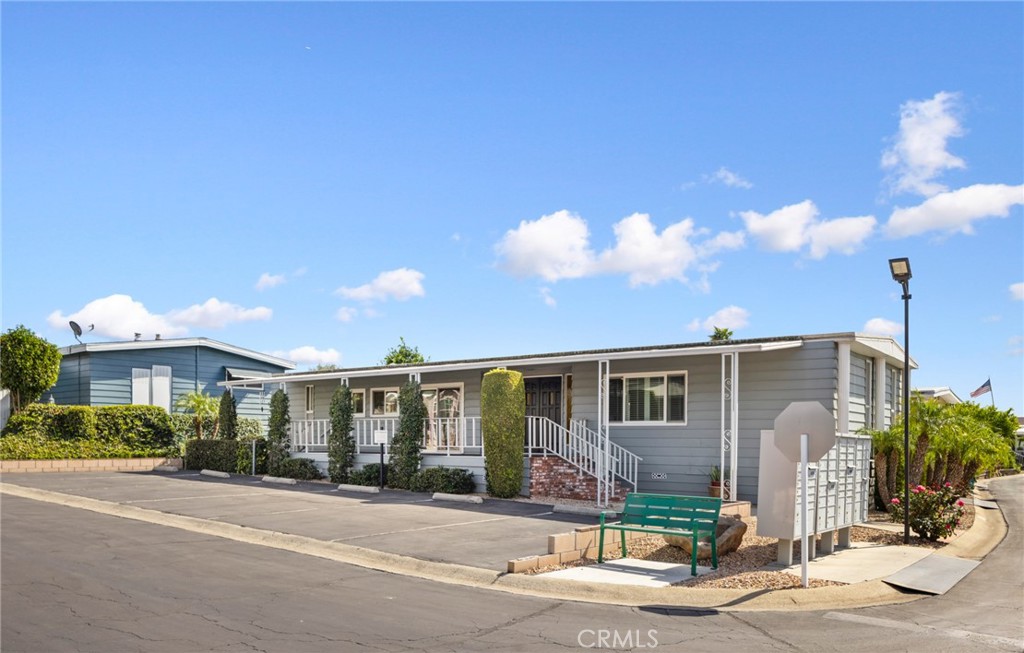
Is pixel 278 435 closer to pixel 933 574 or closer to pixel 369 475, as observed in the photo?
pixel 369 475

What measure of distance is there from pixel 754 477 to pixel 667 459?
2148mm

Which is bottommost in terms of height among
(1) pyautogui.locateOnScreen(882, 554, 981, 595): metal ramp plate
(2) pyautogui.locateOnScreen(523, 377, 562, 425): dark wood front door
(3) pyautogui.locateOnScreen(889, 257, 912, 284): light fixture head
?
(1) pyautogui.locateOnScreen(882, 554, 981, 595): metal ramp plate

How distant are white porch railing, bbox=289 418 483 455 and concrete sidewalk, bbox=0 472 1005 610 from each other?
1.97 m

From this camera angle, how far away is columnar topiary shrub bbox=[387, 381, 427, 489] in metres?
21.6

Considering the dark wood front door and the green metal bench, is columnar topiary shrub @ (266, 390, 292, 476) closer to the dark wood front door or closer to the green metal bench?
the dark wood front door

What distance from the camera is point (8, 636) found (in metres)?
6.84

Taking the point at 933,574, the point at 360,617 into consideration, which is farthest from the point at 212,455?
the point at 933,574

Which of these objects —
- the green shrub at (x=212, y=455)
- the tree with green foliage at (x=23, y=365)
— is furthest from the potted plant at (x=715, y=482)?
the tree with green foliage at (x=23, y=365)

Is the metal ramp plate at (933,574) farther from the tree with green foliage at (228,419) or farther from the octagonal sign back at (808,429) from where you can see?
the tree with green foliage at (228,419)

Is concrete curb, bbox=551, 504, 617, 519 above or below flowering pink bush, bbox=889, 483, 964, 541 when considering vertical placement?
below

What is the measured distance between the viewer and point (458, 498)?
19109 mm

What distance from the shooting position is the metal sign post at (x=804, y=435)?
30.3 feet

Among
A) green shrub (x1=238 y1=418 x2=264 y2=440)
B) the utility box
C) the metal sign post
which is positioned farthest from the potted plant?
green shrub (x1=238 y1=418 x2=264 y2=440)

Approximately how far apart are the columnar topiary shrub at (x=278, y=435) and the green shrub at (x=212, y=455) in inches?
69.5
